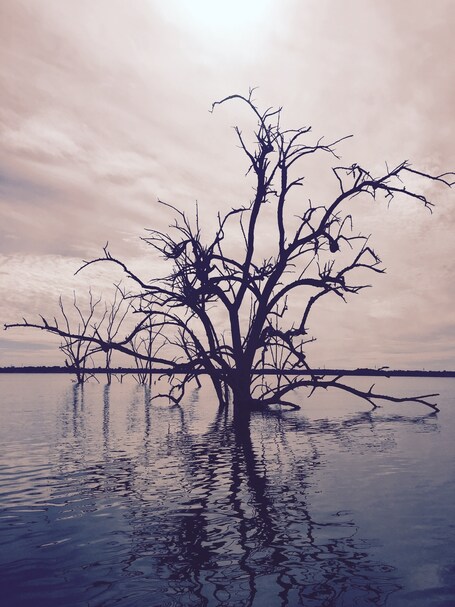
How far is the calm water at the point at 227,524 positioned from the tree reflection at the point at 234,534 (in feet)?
0.08

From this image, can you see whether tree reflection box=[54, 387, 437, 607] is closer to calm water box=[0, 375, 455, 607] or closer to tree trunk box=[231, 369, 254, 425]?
calm water box=[0, 375, 455, 607]

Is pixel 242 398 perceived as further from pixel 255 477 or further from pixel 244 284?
pixel 255 477

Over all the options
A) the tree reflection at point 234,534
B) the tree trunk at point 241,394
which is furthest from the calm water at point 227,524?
the tree trunk at point 241,394

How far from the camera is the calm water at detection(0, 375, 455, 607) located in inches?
189

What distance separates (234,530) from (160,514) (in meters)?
1.28

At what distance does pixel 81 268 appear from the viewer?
1747cm

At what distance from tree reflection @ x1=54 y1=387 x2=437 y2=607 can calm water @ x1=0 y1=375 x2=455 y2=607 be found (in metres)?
0.02

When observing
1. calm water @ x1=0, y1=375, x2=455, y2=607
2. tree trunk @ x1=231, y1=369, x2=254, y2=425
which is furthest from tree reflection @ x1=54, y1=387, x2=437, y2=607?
tree trunk @ x1=231, y1=369, x2=254, y2=425

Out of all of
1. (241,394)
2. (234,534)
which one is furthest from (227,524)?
(241,394)

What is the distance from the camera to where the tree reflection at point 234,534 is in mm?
4770

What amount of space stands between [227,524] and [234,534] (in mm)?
470

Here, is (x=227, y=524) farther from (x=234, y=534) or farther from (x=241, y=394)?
(x=241, y=394)

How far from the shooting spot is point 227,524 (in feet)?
22.5

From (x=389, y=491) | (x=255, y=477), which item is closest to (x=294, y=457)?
(x=255, y=477)
